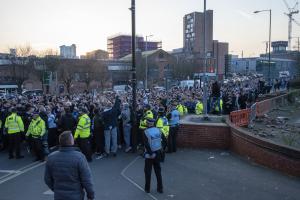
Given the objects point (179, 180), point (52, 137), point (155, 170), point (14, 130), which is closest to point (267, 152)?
point (179, 180)

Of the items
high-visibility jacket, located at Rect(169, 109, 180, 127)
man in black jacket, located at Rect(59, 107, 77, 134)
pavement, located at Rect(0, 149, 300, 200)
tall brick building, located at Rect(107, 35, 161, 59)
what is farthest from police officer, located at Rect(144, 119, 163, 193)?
tall brick building, located at Rect(107, 35, 161, 59)

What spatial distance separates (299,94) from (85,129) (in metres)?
26.0

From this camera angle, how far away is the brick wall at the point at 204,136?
1180 cm

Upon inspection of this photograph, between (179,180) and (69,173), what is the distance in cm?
452

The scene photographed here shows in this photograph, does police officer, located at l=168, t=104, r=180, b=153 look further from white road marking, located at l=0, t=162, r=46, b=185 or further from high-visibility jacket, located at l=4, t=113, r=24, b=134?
high-visibility jacket, located at l=4, t=113, r=24, b=134

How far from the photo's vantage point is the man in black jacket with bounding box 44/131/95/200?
442 centimetres

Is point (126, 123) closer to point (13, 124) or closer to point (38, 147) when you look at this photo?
point (38, 147)

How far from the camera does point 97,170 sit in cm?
951

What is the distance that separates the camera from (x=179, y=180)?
27.4 feet

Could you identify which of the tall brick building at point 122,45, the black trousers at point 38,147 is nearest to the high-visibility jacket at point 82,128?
the black trousers at point 38,147

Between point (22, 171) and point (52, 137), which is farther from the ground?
point (52, 137)

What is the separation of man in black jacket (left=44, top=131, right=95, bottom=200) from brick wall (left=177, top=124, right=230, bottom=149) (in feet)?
26.4

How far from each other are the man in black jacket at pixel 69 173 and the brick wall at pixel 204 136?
805 cm

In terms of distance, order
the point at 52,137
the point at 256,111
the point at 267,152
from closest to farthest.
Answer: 1. the point at 267,152
2. the point at 52,137
3. the point at 256,111
